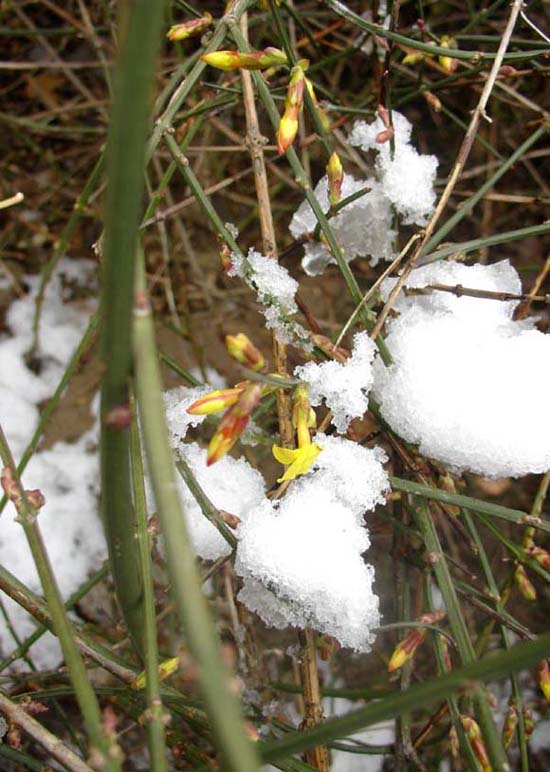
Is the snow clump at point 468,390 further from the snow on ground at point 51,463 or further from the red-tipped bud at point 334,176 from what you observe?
the snow on ground at point 51,463

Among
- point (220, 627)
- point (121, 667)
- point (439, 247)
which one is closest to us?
point (121, 667)

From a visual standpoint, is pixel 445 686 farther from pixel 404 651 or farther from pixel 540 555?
pixel 540 555

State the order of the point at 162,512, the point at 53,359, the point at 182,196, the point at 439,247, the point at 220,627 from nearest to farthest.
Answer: the point at 162,512 < the point at 439,247 < the point at 220,627 < the point at 53,359 < the point at 182,196

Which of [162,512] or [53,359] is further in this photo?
[53,359]

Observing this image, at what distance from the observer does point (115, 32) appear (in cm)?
163

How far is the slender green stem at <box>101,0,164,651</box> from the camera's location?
0.44 m

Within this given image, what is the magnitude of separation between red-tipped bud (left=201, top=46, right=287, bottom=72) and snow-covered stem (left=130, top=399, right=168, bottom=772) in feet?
1.65

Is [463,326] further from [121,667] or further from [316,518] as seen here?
[121,667]

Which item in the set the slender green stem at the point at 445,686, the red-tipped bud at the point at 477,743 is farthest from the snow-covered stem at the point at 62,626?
the red-tipped bud at the point at 477,743

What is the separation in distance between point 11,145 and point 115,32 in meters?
0.59

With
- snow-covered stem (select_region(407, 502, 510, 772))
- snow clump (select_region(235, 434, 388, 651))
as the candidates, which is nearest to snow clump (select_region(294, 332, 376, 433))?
snow clump (select_region(235, 434, 388, 651))

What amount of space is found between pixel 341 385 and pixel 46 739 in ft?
1.91

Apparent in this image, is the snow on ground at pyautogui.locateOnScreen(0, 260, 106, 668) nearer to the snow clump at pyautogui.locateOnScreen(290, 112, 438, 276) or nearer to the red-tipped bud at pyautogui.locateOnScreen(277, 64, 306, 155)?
the snow clump at pyautogui.locateOnScreen(290, 112, 438, 276)

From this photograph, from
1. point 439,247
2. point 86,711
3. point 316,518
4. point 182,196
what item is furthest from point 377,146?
point 86,711
